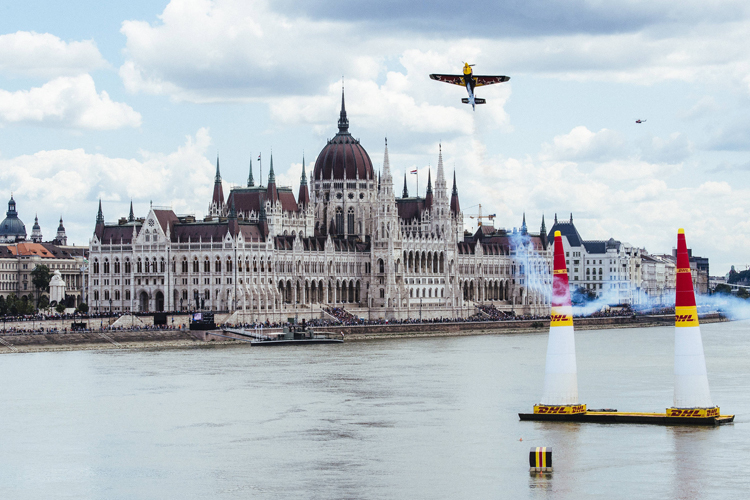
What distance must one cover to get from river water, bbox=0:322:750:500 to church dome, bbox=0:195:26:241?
348 feet

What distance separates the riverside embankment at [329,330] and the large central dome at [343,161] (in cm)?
2750

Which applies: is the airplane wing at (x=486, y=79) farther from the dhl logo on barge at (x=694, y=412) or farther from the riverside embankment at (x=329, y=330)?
the riverside embankment at (x=329, y=330)

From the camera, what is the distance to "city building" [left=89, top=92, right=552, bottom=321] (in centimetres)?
12775

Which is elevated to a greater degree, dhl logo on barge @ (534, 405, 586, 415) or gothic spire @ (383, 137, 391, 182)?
gothic spire @ (383, 137, 391, 182)

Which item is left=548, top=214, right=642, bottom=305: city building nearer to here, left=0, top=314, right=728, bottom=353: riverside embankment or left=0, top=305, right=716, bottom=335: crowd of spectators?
left=0, top=314, right=728, bottom=353: riverside embankment

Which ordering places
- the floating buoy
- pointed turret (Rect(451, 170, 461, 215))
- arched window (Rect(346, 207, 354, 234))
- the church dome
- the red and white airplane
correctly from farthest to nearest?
the church dome
pointed turret (Rect(451, 170, 461, 215))
arched window (Rect(346, 207, 354, 234))
the red and white airplane
the floating buoy

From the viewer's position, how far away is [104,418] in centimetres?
5672

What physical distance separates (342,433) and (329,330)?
6790 cm

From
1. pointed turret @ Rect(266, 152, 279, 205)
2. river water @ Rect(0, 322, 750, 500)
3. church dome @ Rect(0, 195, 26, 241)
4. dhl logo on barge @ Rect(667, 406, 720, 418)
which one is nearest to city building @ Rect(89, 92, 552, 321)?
pointed turret @ Rect(266, 152, 279, 205)

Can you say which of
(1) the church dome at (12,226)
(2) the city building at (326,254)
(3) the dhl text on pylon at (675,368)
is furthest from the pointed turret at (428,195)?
(3) the dhl text on pylon at (675,368)

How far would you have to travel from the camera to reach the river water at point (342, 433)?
135ft

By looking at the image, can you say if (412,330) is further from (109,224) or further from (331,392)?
(331,392)

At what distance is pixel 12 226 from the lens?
189875mm

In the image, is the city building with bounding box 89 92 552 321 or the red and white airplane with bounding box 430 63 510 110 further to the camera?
the city building with bounding box 89 92 552 321
